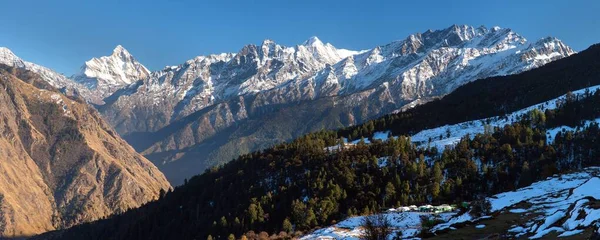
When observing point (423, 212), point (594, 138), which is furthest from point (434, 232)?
point (594, 138)

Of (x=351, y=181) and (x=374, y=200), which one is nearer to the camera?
(x=374, y=200)

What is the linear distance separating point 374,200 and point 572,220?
108 meters

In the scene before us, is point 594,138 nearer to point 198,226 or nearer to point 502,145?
point 502,145

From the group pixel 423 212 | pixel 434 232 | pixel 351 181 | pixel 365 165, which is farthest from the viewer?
pixel 365 165

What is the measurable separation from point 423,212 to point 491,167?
72987mm

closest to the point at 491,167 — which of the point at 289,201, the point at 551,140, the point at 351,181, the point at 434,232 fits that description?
the point at 551,140

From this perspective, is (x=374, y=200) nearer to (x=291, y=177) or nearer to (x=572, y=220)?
(x=291, y=177)

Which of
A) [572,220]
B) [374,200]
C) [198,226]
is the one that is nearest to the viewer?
[572,220]

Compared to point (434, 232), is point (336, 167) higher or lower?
higher

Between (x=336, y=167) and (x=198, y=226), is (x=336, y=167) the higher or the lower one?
the higher one

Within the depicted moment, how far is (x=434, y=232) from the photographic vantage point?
7019 centimetres

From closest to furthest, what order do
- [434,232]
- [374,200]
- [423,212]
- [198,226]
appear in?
1. [434,232]
2. [423,212]
3. [374,200]
4. [198,226]

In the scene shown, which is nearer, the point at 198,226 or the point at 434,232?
the point at 434,232

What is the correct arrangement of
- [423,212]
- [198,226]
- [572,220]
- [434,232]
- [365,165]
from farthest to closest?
[198,226]
[365,165]
[423,212]
[434,232]
[572,220]
